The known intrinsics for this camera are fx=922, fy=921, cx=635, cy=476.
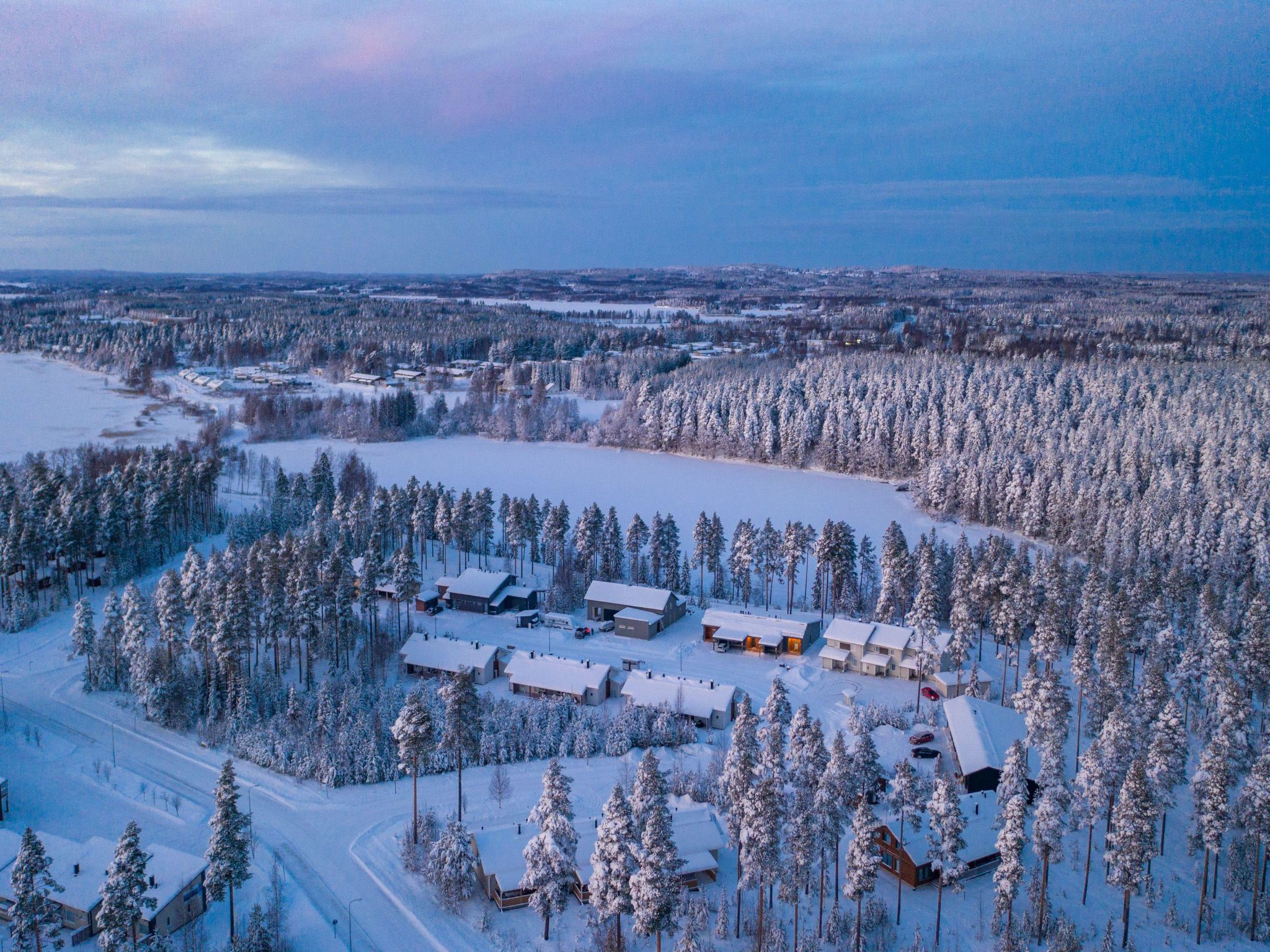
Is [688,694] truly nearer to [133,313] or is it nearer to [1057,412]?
[1057,412]

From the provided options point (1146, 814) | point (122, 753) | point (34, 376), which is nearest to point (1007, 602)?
point (1146, 814)

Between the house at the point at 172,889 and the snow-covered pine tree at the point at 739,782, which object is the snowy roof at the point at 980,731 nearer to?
the snow-covered pine tree at the point at 739,782

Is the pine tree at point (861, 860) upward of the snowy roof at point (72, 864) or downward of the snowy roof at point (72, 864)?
upward

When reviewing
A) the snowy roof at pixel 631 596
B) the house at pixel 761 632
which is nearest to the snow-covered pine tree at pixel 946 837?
the house at pixel 761 632

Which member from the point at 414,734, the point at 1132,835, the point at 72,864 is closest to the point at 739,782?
the point at 1132,835

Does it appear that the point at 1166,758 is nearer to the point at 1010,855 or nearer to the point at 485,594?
the point at 1010,855

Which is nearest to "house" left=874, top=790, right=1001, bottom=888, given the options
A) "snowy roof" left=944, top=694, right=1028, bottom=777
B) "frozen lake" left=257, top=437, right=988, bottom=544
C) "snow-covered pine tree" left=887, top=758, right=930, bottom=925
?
"snow-covered pine tree" left=887, top=758, right=930, bottom=925
